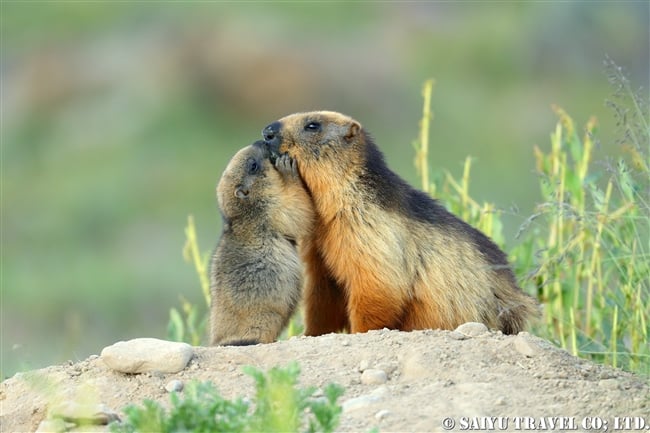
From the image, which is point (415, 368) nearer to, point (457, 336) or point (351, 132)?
point (457, 336)

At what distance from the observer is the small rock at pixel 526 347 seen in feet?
24.1

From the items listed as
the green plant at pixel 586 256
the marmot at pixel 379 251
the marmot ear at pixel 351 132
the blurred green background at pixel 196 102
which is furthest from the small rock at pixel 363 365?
the blurred green background at pixel 196 102

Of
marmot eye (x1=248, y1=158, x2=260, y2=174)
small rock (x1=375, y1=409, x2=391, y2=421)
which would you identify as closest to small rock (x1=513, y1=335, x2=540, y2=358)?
small rock (x1=375, y1=409, x2=391, y2=421)

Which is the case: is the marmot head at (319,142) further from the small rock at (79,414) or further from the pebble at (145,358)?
the small rock at (79,414)

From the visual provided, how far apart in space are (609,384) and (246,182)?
2.99 metres

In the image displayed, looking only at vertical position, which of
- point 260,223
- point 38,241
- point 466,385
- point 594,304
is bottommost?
point 466,385

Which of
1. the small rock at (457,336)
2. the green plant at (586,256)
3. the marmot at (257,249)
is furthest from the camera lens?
the green plant at (586,256)

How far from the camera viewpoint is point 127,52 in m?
27.7

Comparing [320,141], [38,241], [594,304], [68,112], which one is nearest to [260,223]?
[320,141]

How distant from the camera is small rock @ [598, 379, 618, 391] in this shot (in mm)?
6934

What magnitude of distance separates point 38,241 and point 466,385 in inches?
654

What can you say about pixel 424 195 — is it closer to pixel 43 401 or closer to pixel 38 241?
pixel 43 401

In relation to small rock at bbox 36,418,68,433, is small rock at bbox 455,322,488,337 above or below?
above

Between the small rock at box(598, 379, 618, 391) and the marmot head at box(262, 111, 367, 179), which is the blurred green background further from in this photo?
the small rock at box(598, 379, 618, 391)
